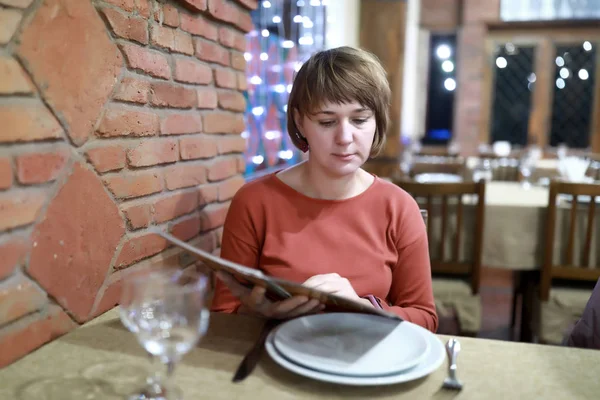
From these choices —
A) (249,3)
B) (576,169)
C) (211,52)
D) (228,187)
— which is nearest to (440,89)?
(576,169)

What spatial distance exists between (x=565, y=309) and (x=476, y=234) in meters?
0.47

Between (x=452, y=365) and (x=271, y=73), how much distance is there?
230cm

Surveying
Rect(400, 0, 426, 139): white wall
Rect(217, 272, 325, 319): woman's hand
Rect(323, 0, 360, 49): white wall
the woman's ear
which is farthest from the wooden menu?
Rect(400, 0, 426, 139): white wall

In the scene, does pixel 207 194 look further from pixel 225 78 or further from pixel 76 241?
pixel 76 241

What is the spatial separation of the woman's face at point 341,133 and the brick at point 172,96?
34cm

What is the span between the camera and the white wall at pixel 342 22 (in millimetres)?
4052

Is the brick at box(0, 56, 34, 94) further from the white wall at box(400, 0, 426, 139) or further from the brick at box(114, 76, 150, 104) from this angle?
the white wall at box(400, 0, 426, 139)

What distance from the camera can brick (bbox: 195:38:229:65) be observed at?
1.46 m

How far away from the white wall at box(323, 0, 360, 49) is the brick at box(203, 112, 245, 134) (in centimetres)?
223

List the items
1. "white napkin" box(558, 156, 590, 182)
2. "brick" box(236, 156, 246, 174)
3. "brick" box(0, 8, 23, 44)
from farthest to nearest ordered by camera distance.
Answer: "white napkin" box(558, 156, 590, 182) < "brick" box(236, 156, 246, 174) < "brick" box(0, 8, 23, 44)

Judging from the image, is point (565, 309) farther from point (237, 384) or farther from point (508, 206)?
point (237, 384)

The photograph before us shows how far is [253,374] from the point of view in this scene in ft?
2.56

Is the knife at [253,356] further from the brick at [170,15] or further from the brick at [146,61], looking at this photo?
the brick at [170,15]

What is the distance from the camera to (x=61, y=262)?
96 cm
